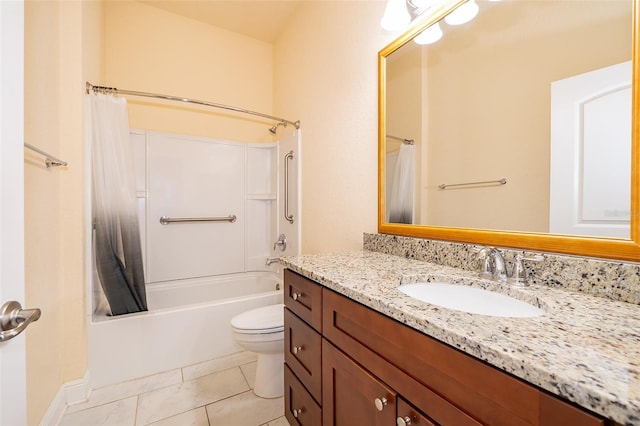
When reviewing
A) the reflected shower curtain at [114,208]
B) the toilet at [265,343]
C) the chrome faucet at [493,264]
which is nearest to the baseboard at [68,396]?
the reflected shower curtain at [114,208]

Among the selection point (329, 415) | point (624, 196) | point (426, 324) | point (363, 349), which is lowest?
point (329, 415)

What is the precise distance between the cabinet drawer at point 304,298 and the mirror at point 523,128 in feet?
1.87

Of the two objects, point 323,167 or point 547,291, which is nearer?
point 547,291

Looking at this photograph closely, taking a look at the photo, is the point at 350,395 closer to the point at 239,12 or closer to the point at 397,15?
the point at 397,15

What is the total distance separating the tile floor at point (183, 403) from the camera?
1.36 m

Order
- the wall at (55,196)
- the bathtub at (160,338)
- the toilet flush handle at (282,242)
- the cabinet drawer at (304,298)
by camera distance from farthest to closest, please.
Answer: the toilet flush handle at (282,242), the bathtub at (160,338), the wall at (55,196), the cabinet drawer at (304,298)

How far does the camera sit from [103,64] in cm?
216

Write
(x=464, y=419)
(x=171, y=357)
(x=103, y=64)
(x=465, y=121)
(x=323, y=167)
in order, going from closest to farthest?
(x=464, y=419) → (x=465, y=121) → (x=171, y=357) → (x=323, y=167) → (x=103, y=64)

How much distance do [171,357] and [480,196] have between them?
2102 mm

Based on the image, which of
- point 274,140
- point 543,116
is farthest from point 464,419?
point 274,140

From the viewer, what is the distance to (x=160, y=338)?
1.76 meters

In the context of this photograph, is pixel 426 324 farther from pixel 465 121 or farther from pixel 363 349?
pixel 465 121

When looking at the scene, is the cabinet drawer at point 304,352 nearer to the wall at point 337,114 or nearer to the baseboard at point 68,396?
the wall at point 337,114

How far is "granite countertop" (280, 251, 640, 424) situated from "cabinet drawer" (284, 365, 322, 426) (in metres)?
0.55
